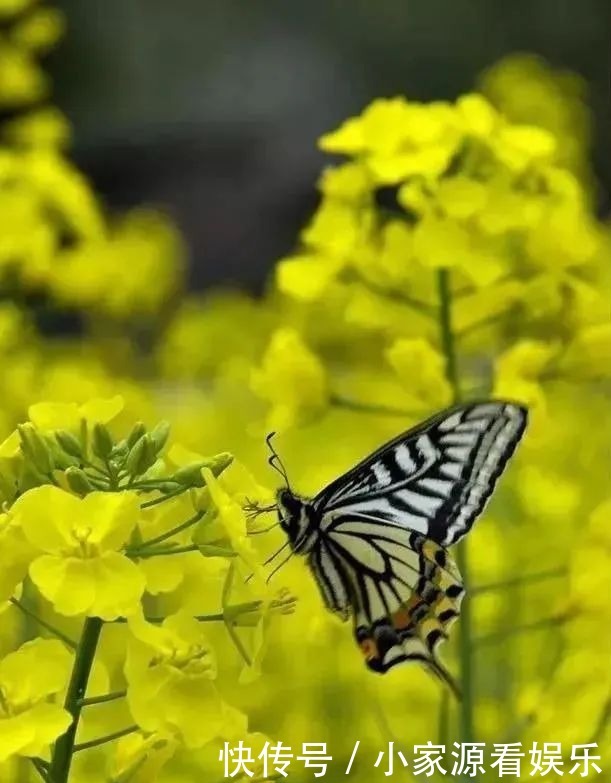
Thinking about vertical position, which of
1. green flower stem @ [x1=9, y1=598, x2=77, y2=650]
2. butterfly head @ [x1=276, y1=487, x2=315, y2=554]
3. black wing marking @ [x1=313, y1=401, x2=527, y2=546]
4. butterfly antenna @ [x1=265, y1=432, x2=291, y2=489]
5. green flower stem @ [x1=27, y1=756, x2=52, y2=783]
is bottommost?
green flower stem @ [x1=27, y1=756, x2=52, y2=783]

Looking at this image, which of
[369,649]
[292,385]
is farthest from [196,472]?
[292,385]

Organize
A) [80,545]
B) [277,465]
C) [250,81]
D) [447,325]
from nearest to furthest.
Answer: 1. [80,545]
2. [277,465]
3. [447,325]
4. [250,81]

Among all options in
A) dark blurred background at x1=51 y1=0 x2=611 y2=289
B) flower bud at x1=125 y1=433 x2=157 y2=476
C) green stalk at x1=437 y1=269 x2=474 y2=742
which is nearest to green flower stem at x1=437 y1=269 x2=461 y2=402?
green stalk at x1=437 y1=269 x2=474 y2=742

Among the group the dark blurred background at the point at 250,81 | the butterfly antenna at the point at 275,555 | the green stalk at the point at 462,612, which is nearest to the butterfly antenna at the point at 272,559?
the butterfly antenna at the point at 275,555

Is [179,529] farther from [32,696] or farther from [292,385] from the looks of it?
[292,385]

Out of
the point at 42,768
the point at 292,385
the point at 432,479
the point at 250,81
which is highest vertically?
the point at 250,81

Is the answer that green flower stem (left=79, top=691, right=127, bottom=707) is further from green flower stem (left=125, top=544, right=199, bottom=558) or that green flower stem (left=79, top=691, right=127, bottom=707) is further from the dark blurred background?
the dark blurred background

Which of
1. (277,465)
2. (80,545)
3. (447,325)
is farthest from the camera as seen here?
(447,325)
